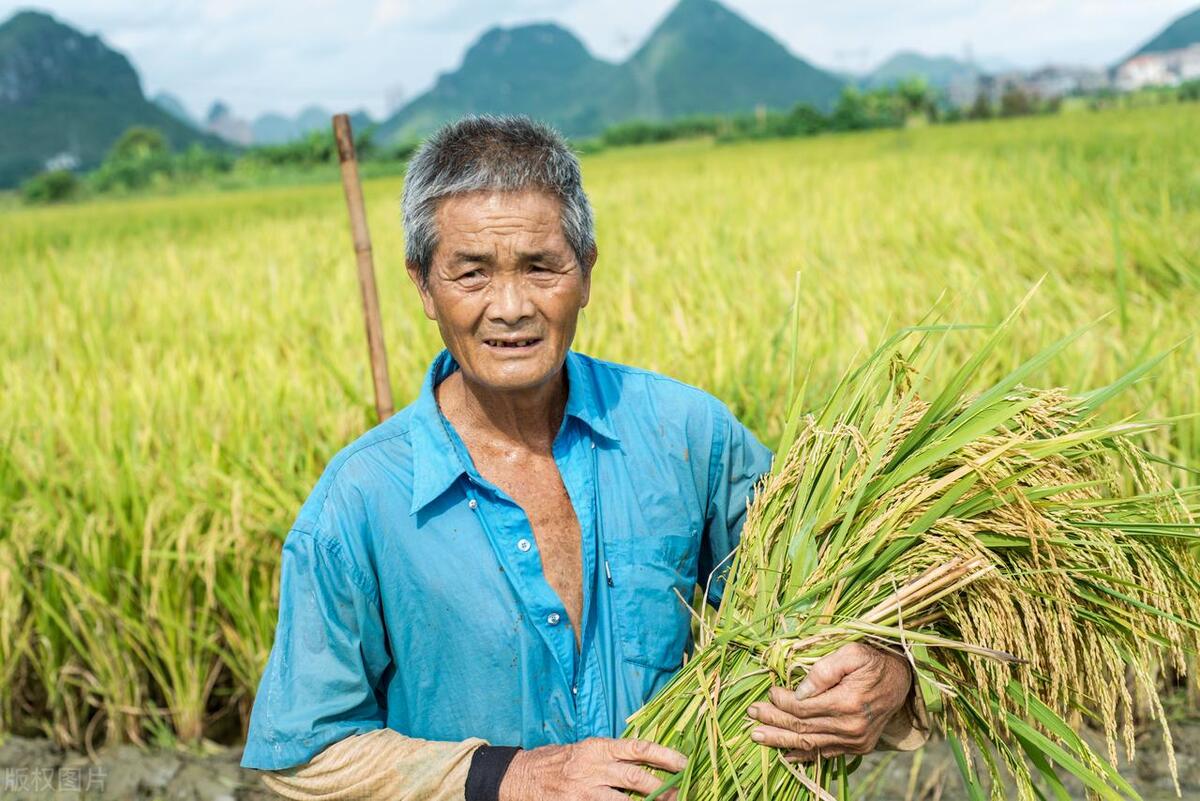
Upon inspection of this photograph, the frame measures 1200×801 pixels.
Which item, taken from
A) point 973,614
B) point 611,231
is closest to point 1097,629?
point 973,614

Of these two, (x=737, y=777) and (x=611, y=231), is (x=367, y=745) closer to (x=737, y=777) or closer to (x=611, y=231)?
(x=737, y=777)

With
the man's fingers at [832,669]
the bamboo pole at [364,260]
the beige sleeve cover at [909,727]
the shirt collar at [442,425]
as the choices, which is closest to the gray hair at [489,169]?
the shirt collar at [442,425]

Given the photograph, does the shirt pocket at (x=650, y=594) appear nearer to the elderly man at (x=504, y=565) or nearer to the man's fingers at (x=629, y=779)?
the elderly man at (x=504, y=565)

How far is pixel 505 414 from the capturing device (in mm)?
1480

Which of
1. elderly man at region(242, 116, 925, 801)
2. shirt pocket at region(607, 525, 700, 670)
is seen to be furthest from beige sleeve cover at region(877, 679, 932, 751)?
shirt pocket at region(607, 525, 700, 670)

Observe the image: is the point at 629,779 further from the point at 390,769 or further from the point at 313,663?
the point at 313,663

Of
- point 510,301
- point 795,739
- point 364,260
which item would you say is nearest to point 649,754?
point 795,739

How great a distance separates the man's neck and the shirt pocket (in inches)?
7.6

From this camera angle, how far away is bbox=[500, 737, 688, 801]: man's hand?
4.04 ft

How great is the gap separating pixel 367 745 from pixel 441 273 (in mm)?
586

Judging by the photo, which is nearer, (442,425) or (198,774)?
(442,425)

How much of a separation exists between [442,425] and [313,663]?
1.11 feet

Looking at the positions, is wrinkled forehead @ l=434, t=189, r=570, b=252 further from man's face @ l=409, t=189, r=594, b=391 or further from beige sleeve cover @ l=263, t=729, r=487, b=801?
beige sleeve cover @ l=263, t=729, r=487, b=801

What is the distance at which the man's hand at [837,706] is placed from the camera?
120 centimetres
